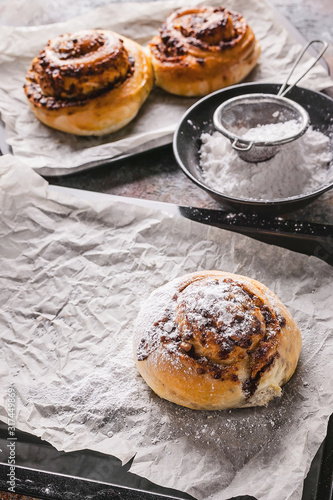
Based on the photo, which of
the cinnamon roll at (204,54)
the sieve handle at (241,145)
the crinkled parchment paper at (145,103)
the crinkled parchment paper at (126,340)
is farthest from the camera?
the cinnamon roll at (204,54)

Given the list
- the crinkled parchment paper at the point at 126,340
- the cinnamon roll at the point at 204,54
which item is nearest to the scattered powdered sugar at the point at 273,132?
the crinkled parchment paper at the point at 126,340

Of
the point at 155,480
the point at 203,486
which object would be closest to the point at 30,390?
the point at 155,480

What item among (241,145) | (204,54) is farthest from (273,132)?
(204,54)

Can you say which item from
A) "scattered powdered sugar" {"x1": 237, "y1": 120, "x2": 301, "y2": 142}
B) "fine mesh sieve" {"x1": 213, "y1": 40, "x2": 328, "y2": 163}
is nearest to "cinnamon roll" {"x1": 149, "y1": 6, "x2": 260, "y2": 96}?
"fine mesh sieve" {"x1": 213, "y1": 40, "x2": 328, "y2": 163}

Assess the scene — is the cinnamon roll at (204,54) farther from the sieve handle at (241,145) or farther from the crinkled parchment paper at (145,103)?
the sieve handle at (241,145)

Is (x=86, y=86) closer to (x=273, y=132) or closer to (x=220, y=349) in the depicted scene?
(x=273, y=132)

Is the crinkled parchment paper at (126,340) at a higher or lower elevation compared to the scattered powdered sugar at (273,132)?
lower

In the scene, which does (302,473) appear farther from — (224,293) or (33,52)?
(33,52)

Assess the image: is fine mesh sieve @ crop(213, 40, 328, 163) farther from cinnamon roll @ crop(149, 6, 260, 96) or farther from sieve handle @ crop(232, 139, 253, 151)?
cinnamon roll @ crop(149, 6, 260, 96)
